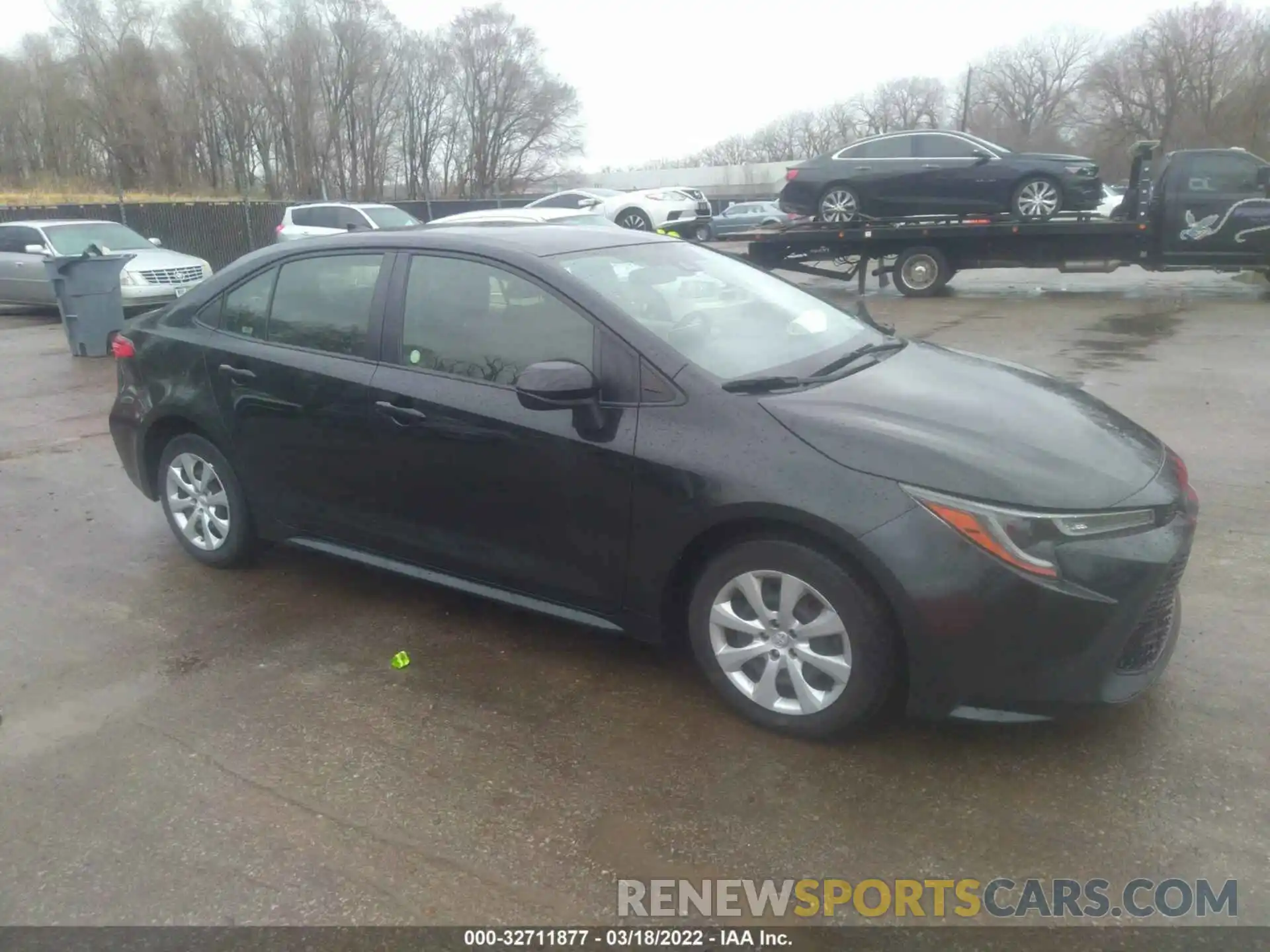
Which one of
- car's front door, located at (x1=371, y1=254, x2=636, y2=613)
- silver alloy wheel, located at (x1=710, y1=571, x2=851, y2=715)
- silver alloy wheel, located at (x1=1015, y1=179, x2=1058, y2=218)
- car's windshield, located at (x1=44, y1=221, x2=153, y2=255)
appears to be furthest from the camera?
car's windshield, located at (x1=44, y1=221, x2=153, y2=255)

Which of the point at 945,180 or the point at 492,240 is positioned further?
the point at 945,180

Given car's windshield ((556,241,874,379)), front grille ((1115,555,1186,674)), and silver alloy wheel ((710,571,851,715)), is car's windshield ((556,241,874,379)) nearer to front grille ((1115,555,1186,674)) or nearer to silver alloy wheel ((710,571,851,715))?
silver alloy wheel ((710,571,851,715))

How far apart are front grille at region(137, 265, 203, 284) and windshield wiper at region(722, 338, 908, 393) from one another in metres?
13.6

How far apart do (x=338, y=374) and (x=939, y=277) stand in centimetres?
1403

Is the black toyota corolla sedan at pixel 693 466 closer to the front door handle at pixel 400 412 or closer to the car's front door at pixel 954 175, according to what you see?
the front door handle at pixel 400 412

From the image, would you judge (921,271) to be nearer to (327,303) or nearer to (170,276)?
(170,276)

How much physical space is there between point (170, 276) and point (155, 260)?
36cm

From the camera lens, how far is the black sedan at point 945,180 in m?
15.6

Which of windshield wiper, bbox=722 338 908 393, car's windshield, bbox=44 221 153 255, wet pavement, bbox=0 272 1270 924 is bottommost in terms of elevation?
wet pavement, bbox=0 272 1270 924

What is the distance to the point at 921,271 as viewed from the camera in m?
16.6

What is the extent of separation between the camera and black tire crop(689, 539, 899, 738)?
3.10 m

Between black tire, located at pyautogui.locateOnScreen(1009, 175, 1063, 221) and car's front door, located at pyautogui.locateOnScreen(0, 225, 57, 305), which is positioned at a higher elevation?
black tire, located at pyautogui.locateOnScreen(1009, 175, 1063, 221)

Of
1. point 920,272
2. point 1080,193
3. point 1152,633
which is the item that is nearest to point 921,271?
point 920,272

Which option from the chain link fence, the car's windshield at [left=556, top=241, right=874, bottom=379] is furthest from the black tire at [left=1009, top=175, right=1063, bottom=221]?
the chain link fence
